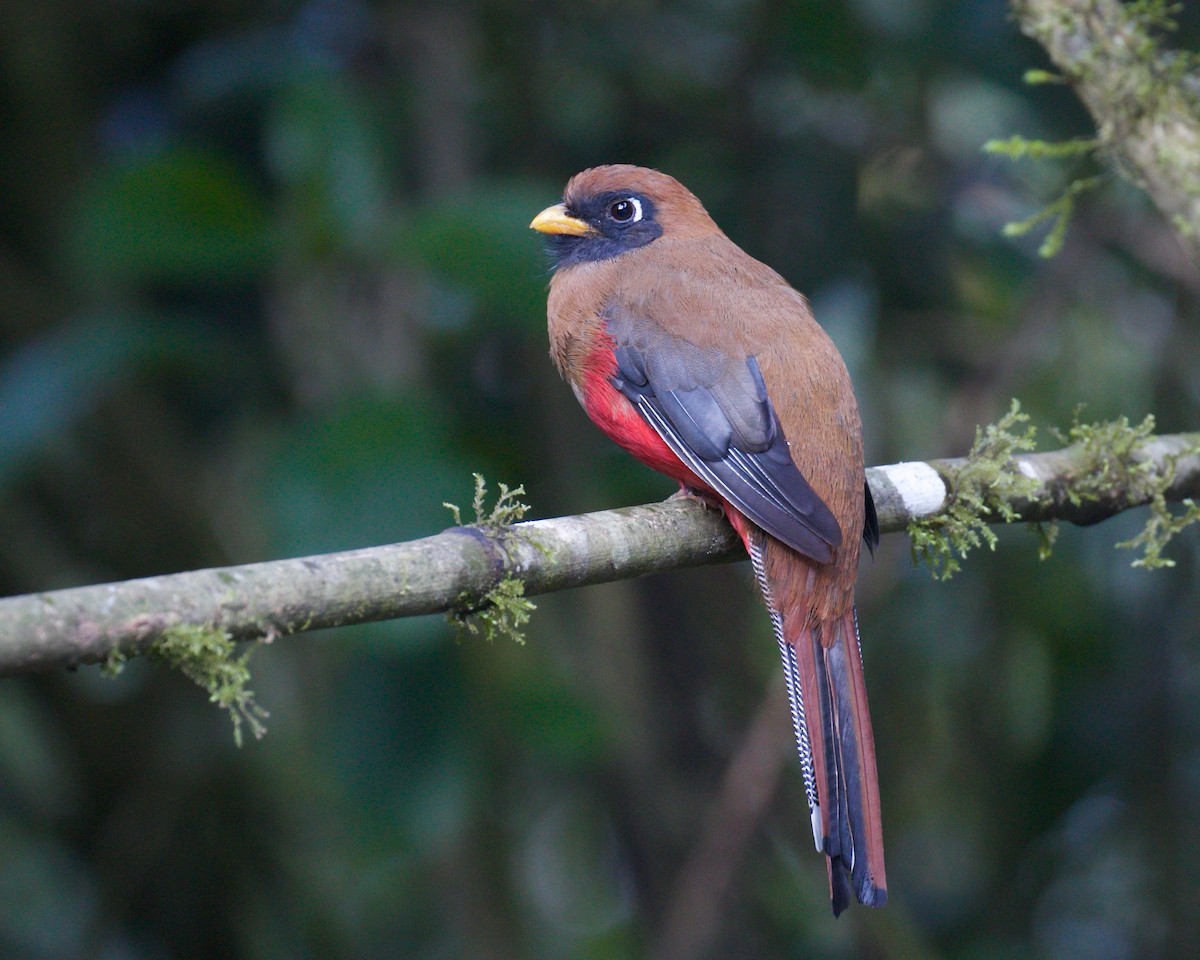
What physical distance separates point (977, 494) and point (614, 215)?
1631mm

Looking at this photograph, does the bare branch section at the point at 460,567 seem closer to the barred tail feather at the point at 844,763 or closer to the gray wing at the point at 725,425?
the gray wing at the point at 725,425

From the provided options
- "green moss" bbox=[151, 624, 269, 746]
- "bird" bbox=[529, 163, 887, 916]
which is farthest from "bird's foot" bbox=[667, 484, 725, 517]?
"green moss" bbox=[151, 624, 269, 746]

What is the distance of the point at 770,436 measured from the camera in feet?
9.98

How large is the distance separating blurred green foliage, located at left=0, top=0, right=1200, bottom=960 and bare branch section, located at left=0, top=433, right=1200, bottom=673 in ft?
4.86

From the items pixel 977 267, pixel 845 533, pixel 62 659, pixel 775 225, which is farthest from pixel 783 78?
pixel 62 659

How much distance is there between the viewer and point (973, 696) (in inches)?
205

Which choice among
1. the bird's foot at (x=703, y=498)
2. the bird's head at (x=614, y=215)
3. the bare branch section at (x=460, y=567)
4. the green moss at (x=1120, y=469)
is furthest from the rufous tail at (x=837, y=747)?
the bird's head at (x=614, y=215)

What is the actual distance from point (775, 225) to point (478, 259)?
132cm

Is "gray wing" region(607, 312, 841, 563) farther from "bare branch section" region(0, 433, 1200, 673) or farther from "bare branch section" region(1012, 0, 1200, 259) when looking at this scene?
"bare branch section" region(1012, 0, 1200, 259)

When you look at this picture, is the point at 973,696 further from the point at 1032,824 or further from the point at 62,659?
the point at 62,659

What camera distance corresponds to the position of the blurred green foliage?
4.55m

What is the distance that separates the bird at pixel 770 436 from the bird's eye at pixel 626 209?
0.20 metres

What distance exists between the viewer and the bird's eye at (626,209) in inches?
157

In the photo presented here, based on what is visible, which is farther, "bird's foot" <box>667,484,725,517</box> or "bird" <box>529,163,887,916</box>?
"bird's foot" <box>667,484,725,517</box>
